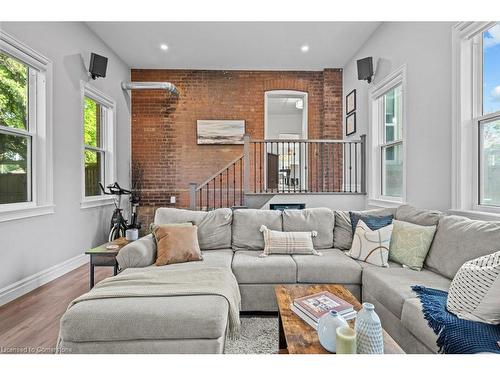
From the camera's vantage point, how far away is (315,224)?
9.91ft

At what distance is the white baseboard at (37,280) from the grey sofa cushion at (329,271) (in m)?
2.70

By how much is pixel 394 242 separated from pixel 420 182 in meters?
1.04

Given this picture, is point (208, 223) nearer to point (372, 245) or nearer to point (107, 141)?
point (372, 245)

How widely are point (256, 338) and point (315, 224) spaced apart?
1.35 metres

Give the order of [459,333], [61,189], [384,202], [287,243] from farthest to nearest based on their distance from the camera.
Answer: [384,202]
[61,189]
[287,243]
[459,333]

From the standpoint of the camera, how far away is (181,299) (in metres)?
1.69

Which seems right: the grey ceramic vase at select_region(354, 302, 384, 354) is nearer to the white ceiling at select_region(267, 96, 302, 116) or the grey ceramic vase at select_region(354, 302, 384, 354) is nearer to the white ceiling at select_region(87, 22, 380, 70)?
the white ceiling at select_region(87, 22, 380, 70)

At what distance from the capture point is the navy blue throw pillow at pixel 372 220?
270 cm

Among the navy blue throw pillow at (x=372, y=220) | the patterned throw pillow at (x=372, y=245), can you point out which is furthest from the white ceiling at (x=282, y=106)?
the patterned throw pillow at (x=372, y=245)

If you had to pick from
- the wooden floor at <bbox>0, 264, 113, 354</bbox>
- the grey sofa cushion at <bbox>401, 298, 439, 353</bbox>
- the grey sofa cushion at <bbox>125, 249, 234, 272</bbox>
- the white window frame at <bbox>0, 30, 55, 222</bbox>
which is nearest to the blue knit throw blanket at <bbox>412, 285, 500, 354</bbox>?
the grey sofa cushion at <bbox>401, 298, 439, 353</bbox>

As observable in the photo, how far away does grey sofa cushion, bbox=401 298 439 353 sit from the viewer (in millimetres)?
1477

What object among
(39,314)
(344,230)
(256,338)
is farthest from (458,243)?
(39,314)

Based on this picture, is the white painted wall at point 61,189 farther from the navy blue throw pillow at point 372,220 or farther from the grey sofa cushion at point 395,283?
the navy blue throw pillow at point 372,220

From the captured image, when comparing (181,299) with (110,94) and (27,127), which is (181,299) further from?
(110,94)
